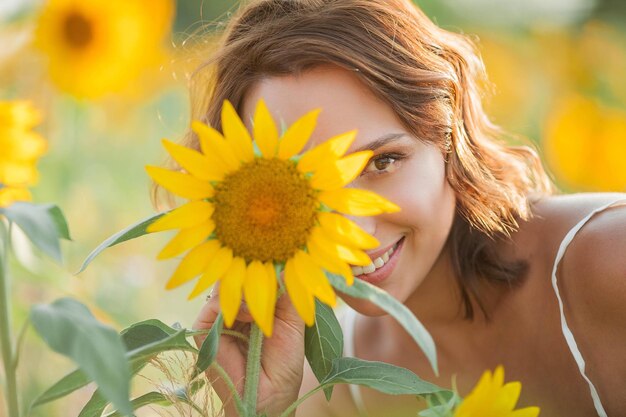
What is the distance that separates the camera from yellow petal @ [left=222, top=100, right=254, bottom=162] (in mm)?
610

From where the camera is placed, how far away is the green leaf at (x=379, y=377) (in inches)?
26.0

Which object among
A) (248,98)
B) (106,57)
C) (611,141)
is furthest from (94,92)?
(611,141)

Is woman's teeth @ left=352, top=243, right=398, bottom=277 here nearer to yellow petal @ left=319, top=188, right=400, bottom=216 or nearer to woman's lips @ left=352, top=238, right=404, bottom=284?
woman's lips @ left=352, top=238, right=404, bottom=284

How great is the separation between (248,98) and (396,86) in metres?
0.18

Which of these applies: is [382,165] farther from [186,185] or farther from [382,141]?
[186,185]

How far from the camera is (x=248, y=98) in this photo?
3.57ft

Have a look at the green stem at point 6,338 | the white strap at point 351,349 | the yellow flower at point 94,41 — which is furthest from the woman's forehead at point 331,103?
the yellow flower at point 94,41

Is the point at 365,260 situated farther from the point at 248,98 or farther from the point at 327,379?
the point at 248,98

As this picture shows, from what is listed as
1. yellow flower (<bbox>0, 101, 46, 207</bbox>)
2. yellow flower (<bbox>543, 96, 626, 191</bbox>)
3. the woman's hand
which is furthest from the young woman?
yellow flower (<bbox>543, 96, 626, 191</bbox>)

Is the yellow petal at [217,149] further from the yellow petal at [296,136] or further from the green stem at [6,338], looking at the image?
the green stem at [6,338]

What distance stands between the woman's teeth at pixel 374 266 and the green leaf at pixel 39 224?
461mm

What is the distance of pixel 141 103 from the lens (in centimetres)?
261

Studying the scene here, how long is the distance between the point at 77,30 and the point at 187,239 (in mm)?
1510

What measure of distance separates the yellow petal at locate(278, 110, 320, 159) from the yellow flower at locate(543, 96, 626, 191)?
76.8 inches
